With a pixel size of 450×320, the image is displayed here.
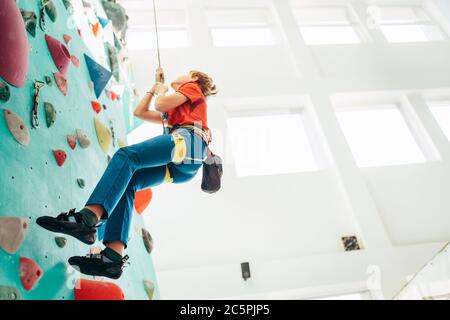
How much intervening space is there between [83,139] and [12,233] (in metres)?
0.76

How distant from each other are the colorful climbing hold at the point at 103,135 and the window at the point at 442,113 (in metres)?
4.05

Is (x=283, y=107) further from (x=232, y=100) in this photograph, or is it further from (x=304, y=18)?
→ (x=304, y=18)

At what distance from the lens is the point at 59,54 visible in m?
1.49

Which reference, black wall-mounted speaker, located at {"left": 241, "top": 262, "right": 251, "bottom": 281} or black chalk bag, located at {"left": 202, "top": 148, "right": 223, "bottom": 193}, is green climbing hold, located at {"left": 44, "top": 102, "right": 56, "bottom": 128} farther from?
black wall-mounted speaker, located at {"left": 241, "top": 262, "right": 251, "bottom": 281}

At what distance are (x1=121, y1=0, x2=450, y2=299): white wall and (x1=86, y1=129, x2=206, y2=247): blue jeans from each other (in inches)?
60.5

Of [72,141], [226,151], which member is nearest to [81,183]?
[72,141]

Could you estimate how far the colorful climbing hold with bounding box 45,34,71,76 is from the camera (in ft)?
4.73

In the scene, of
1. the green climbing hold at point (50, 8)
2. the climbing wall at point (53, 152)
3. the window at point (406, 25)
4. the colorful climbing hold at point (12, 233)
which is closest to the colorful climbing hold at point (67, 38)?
the climbing wall at point (53, 152)

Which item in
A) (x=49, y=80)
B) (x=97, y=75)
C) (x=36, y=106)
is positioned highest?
(x=97, y=75)

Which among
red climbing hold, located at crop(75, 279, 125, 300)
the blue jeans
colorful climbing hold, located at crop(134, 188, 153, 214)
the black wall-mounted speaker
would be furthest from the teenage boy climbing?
the black wall-mounted speaker

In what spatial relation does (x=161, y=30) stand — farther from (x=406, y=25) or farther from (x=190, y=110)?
(x=406, y=25)

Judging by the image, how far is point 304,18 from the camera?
516 centimetres

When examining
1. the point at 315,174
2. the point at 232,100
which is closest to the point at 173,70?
the point at 232,100

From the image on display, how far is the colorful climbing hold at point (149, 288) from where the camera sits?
199cm
